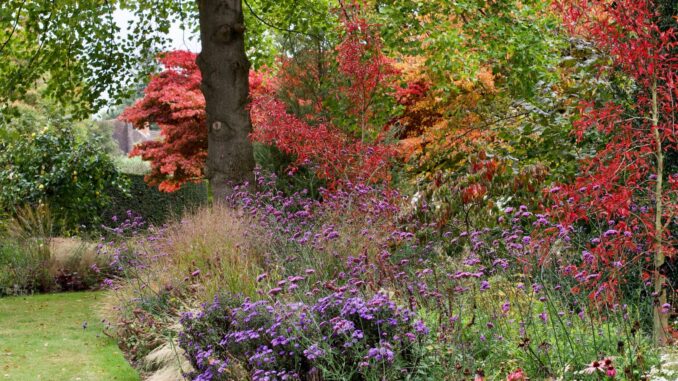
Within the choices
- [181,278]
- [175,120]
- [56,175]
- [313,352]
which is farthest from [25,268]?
[175,120]

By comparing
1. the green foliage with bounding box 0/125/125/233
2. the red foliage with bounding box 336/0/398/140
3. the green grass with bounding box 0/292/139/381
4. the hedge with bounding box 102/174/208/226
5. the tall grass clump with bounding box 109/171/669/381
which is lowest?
the green grass with bounding box 0/292/139/381

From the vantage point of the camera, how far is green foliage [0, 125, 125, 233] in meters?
12.6

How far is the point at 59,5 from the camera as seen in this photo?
11.3 metres

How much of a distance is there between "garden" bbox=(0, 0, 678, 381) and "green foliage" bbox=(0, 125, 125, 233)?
5cm

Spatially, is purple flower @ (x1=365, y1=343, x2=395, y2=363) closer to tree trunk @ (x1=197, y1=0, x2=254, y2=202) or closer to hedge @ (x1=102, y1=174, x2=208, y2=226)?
tree trunk @ (x1=197, y1=0, x2=254, y2=202)

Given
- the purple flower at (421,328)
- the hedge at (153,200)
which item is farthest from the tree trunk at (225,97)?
the hedge at (153,200)

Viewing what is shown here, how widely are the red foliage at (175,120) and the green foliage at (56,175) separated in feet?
17.7

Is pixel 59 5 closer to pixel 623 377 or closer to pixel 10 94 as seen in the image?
pixel 10 94

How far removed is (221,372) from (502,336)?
1688 mm

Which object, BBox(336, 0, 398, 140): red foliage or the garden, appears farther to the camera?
BBox(336, 0, 398, 140): red foliage

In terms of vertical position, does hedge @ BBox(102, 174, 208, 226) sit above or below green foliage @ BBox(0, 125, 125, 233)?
below

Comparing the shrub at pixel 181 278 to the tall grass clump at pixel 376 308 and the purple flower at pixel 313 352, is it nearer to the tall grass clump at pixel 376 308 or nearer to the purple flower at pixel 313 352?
the tall grass clump at pixel 376 308

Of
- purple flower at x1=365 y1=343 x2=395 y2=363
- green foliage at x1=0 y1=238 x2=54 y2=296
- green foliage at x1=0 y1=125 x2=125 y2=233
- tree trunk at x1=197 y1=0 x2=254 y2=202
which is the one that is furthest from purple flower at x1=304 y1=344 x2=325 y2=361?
green foliage at x1=0 y1=125 x2=125 y2=233

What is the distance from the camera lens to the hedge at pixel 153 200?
17.3 metres
